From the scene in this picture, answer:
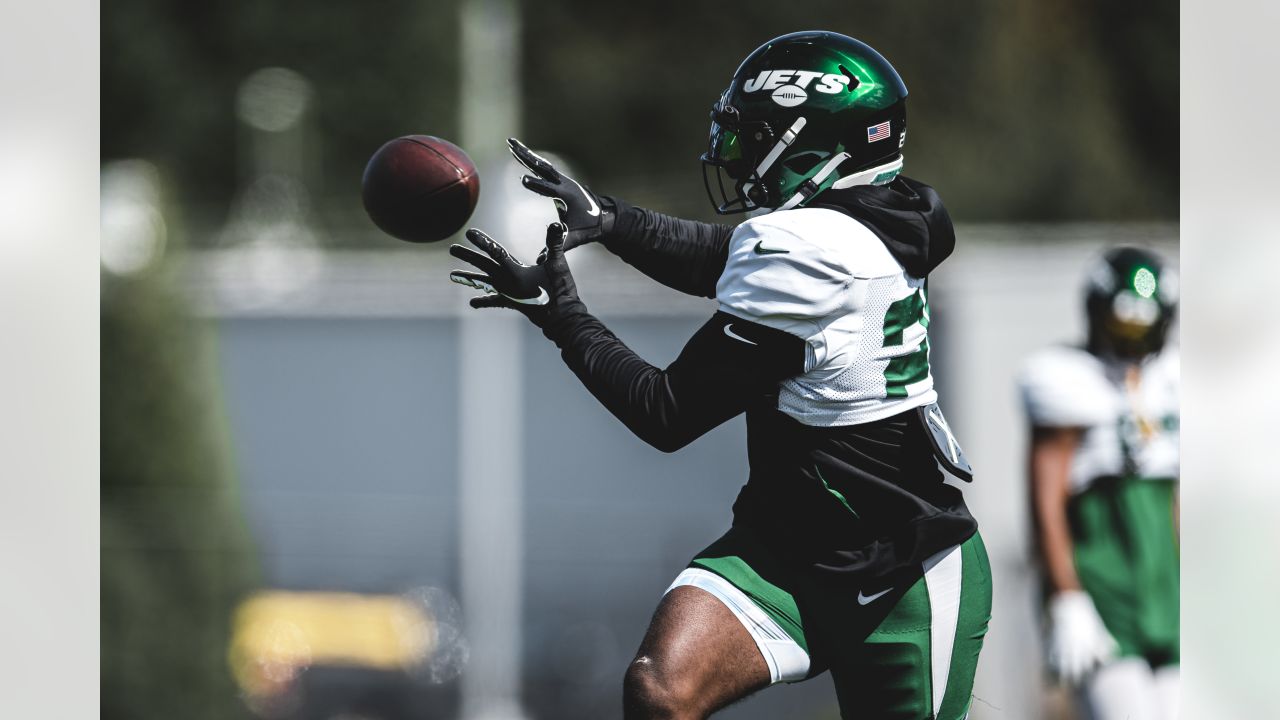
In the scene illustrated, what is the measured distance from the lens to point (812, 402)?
3.18 metres

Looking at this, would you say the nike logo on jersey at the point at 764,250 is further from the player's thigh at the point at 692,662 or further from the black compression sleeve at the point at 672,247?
the player's thigh at the point at 692,662

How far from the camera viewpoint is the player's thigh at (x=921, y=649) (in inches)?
128

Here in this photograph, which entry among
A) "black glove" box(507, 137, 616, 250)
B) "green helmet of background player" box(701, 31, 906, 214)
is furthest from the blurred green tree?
"green helmet of background player" box(701, 31, 906, 214)

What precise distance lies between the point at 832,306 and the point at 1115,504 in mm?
2964

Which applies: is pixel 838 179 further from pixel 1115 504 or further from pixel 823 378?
pixel 1115 504

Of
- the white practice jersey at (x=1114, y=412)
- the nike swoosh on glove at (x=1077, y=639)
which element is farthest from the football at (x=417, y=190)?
the nike swoosh on glove at (x=1077, y=639)

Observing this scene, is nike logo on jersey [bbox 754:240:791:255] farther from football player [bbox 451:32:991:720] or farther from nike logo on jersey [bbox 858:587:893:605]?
nike logo on jersey [bbox 858:587:893:605]

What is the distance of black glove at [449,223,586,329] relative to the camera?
3250mm
